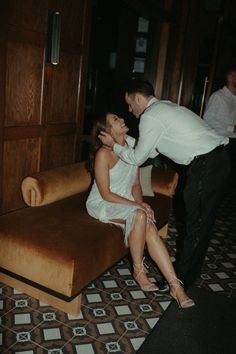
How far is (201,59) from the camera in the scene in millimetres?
6547

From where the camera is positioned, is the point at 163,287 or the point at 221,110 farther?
the point at 221,110

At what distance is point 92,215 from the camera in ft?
9.06

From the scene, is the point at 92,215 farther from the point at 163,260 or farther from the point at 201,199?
the point at 201,199

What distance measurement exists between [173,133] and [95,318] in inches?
52.2

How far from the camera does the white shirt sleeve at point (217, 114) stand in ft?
13.7

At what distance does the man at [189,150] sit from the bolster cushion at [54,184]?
0.63 meters

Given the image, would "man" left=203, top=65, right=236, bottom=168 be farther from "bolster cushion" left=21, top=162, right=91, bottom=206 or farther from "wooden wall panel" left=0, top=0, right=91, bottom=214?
"bolster cushion" left=21, top=162, right=91, bottom=206

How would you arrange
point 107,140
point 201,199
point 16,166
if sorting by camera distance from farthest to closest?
point 16,166
point 107,140
point 201,199

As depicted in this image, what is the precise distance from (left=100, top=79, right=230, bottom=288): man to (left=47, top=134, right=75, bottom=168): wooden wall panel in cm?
86

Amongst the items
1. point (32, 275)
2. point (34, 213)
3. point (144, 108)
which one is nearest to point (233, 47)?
point (144, 108)

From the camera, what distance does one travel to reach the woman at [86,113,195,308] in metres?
2.47

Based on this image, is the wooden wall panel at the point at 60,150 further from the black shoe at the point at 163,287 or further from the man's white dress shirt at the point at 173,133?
the black shoe at the point at 163,287

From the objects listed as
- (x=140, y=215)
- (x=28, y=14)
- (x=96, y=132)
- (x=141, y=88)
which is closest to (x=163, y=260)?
(x=140, y=215)

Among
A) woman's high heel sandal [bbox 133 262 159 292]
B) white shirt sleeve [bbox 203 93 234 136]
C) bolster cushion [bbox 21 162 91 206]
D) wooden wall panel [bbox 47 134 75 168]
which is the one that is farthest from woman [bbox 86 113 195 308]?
white shirt sleeve [bbox 203 93 234 136]
